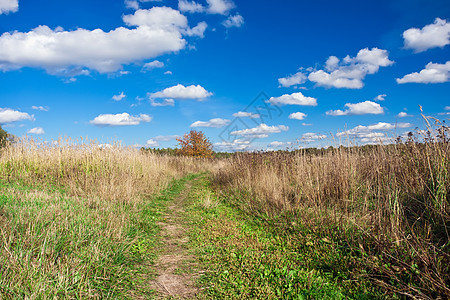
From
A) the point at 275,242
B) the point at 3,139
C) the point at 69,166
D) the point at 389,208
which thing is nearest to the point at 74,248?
the point at 275,242

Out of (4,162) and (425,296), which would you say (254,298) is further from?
(4,162)

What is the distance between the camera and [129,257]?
430cm

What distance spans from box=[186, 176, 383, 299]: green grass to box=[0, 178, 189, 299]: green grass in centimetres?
94

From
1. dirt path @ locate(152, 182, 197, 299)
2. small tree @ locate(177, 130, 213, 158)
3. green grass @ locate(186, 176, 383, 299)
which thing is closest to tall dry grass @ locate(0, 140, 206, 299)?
dirt path @ locate(152, 182, 197, 299)

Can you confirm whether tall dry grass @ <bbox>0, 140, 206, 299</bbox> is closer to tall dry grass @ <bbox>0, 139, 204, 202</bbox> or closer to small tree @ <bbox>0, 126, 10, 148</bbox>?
tall dry grass @ <bbox>0, 139, 204, 202</bbox>

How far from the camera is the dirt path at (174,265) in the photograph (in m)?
3.54

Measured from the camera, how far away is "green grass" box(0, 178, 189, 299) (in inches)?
115

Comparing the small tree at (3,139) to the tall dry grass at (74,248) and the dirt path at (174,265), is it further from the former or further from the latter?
the dirt path at (174,265)

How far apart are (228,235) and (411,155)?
4389 mm

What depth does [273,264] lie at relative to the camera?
4043 mm

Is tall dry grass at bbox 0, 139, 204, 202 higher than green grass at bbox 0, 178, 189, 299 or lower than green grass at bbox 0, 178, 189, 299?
higher

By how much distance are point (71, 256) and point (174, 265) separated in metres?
1.53

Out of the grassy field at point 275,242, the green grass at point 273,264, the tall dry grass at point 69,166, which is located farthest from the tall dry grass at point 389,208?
the tall dry grass at point 69,166

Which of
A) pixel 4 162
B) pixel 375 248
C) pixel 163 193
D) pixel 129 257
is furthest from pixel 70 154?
pixel 375 248
